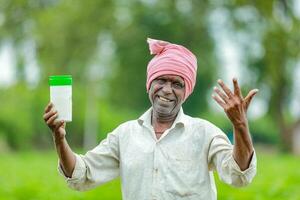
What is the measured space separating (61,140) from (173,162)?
0.55 m

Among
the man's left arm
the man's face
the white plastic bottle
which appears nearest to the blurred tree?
the man's face

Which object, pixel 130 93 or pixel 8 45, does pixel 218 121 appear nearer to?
pixel 130 93

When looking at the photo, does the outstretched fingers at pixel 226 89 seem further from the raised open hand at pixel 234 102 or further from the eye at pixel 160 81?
the eye at pixel 160 81

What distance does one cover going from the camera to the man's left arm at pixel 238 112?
3908mm

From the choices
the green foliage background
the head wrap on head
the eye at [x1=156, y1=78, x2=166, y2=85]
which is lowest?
the green foliage background

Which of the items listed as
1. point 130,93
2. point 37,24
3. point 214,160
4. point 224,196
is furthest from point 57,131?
point 130,93

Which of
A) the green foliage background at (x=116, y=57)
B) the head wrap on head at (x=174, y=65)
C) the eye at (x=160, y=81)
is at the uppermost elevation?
the head wrap on head at (x=174, y=65)

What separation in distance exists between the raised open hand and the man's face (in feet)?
1.28

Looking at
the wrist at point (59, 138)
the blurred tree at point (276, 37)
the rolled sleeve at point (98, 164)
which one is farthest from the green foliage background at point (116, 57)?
the wrist at point (59, 138)

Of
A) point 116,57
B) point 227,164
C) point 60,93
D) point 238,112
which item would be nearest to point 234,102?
point 238,112

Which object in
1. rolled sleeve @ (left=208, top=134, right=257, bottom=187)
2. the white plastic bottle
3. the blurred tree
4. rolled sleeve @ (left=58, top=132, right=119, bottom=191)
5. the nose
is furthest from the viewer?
the blurred tree

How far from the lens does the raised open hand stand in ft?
12.8

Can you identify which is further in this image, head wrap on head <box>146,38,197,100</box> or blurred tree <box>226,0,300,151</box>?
blurred tree <box>226,0,300,151</box>

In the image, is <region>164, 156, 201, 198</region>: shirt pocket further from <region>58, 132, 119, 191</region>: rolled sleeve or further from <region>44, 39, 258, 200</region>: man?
<region>58, 132, 119, 191</region>: rolled sleeve
